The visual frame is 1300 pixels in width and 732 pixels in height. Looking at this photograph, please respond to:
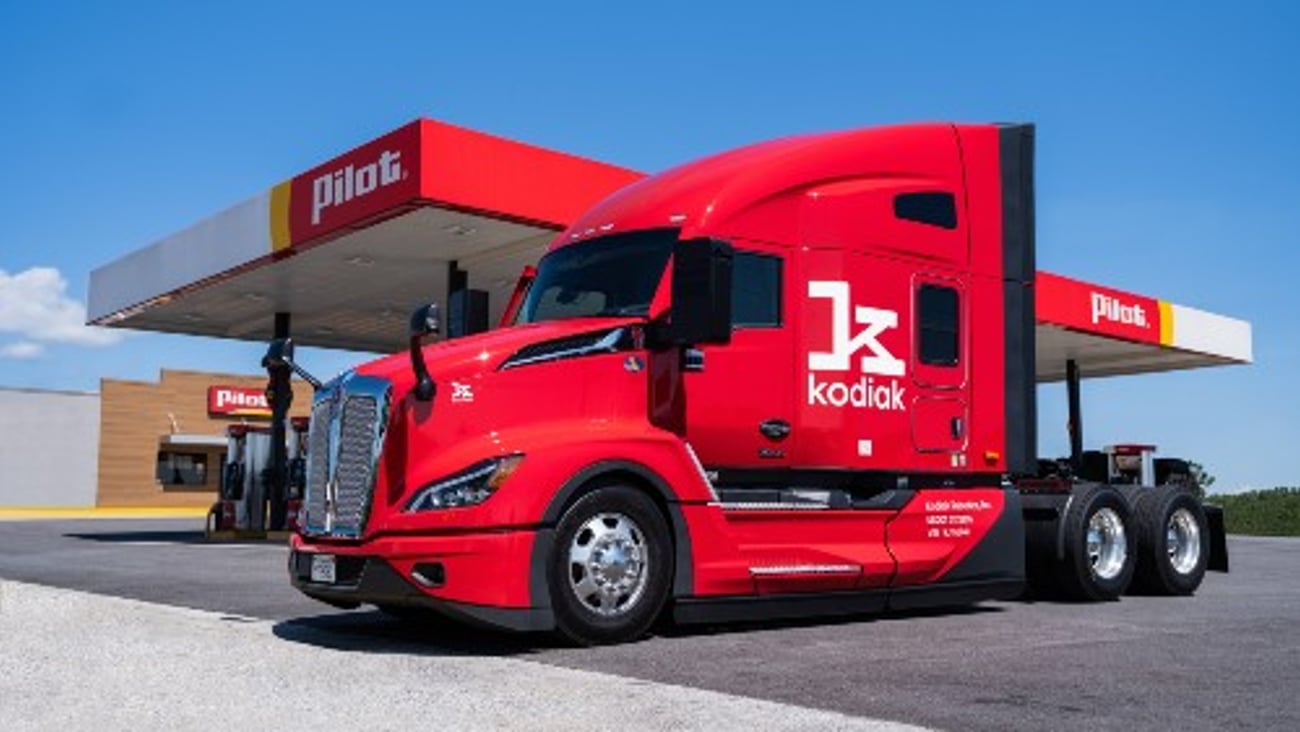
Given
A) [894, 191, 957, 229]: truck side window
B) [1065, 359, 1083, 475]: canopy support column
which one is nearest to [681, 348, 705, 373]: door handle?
[894, 191, 957, 229]: truck side window

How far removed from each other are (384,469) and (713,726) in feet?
10.2

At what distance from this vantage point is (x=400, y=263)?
21297 millimetres

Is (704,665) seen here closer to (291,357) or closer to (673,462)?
(673,462)

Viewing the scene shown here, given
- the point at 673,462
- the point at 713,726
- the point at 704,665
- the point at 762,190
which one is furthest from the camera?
the point at 762,190

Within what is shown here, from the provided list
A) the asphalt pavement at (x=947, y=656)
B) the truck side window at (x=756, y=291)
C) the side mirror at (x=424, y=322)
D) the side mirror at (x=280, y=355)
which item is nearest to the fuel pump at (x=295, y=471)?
the asphalt pavement at (x=947, y=656)

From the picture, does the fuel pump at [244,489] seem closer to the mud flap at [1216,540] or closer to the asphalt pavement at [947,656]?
the asphalt pavement at [947,656]

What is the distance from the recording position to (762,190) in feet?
28.5

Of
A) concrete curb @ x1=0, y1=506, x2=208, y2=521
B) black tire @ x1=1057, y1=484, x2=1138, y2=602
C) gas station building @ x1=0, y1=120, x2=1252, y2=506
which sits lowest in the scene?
concrete curb @ x1=0, y1=506, x2=208, y2=521

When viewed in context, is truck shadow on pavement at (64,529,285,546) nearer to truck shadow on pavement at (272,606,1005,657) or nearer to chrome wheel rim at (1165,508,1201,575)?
truck shadow on pavement at (272,606,1005,657)

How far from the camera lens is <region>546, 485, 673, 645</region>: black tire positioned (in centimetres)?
738

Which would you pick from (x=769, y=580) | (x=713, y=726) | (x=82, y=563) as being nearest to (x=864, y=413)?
(x=769, y=580)

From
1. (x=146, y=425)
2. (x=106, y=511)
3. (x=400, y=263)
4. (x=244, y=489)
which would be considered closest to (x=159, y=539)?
(x=244, y=489)

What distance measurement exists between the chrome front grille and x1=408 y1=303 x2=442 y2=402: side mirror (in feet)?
0.80

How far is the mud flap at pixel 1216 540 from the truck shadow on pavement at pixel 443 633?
4666mm
